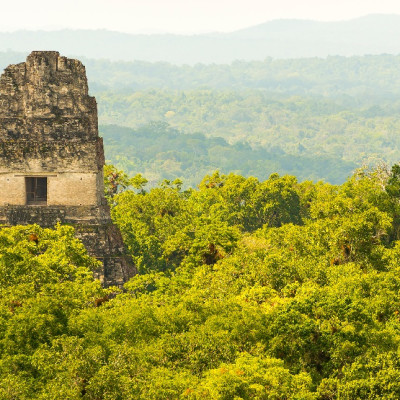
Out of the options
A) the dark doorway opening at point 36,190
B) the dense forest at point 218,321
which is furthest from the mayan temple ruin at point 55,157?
the dense forest at point 218,321

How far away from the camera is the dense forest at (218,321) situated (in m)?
24.7

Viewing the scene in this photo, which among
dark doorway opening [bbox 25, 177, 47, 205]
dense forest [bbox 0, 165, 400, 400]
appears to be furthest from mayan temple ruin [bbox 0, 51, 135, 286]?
dense forest [bbox 0, 165, 400, 400]

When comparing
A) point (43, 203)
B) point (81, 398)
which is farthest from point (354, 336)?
point (43, 203)

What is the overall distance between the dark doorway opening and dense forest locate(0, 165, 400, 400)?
5.87 metres

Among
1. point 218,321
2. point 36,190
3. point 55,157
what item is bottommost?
Answer: point 218,321

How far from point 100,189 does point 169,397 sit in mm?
19967

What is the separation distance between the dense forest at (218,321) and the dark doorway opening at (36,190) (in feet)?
19.2

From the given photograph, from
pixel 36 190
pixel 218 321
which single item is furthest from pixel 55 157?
pixel 218 321

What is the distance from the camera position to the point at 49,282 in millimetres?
30953

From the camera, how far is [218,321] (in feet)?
94.8

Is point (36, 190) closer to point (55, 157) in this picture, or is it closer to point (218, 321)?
point (55, 157)

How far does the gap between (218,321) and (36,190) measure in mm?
15920

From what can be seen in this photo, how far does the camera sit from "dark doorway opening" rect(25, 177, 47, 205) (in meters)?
42.3

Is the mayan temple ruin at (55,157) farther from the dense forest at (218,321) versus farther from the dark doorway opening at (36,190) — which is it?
the dense forest at (218,321)
